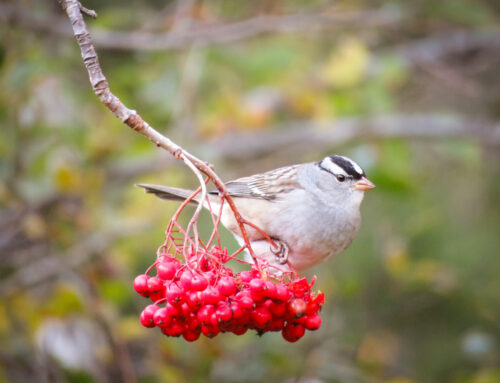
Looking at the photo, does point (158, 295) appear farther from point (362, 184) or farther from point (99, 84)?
point (362, 184)

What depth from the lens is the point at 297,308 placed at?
7.13 ft

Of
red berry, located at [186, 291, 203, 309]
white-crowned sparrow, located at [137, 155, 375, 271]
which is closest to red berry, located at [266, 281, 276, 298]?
red berry, located at [186, 291, 203, 309]

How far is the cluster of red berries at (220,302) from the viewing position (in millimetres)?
2074

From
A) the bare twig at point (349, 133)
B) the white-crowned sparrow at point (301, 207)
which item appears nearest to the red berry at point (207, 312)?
the white-crowned sparrow at point (301, 207)

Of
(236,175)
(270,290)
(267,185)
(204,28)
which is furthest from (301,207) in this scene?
(236,175)

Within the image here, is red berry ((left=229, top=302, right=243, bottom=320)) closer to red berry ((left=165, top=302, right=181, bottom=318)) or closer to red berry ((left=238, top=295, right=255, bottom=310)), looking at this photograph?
red berry ((left=238, top=295, right=255, bottom=310))

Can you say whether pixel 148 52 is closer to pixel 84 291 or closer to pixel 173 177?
pixel 173 177

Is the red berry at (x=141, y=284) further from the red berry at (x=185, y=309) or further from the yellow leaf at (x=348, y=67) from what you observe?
the yellow leaf at (x=348, y=67)

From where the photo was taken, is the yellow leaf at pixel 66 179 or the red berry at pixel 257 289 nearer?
the red berry at pixel 257 289

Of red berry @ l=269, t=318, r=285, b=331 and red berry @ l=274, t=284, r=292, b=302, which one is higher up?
red berry @ l=274, t=284, r=292, b=302

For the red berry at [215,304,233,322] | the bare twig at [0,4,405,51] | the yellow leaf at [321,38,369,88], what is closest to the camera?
the red berry at [215,304,233,322]

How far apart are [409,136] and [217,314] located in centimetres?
333

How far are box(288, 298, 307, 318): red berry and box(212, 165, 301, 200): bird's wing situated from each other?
48.4 inches

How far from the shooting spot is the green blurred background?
4051mm
